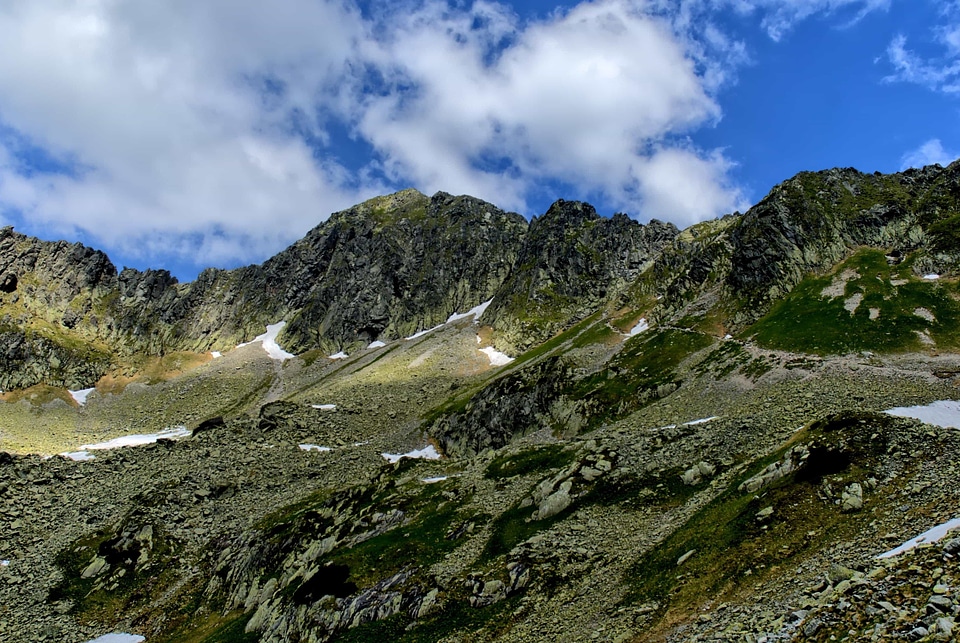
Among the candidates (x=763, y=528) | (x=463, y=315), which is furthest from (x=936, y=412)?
(x=463, y=315)

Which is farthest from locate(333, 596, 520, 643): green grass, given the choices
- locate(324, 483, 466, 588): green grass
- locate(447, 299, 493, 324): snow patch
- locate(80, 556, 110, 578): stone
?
locate(447, 299, 493, 324): snow patch

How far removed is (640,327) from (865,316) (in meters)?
44.2

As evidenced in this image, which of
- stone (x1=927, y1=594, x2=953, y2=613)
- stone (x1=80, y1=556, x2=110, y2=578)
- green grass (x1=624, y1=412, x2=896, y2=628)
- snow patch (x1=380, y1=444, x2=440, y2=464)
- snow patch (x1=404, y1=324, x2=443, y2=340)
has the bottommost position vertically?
green grass (x1=624, y1=412, x2=896, y2=628)

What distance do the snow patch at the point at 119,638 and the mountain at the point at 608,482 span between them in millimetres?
840

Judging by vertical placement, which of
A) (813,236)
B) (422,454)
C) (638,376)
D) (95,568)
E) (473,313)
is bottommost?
(638,376)

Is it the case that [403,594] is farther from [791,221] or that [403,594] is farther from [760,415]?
[791,221]

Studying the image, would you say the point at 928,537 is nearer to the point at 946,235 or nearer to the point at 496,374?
the point at 946,235

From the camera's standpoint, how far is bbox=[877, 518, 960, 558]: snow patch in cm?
1772

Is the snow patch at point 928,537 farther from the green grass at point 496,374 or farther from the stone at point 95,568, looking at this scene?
the green grass at point 496,374

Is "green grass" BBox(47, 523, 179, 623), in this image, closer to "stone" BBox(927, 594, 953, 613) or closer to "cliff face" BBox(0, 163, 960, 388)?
"stone" BBox(927, 594, 953, 613)

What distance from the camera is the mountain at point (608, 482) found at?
2295 cm

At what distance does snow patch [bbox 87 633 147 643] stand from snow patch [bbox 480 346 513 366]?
10008 cm

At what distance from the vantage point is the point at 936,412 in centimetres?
3978

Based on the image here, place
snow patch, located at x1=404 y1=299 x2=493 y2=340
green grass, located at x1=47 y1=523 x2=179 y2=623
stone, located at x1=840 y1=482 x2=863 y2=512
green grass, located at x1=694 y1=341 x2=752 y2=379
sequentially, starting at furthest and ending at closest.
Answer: snow patch, located at x1=404 y1=299 x2=493 y2=340
green grass, located at x1=694 y1=341 x2=752 y2=379
green grass, located at x1=47 y1=523 x2=179 y2=623
stone, located at x1=840 y1=482 x2=863 y2=512
